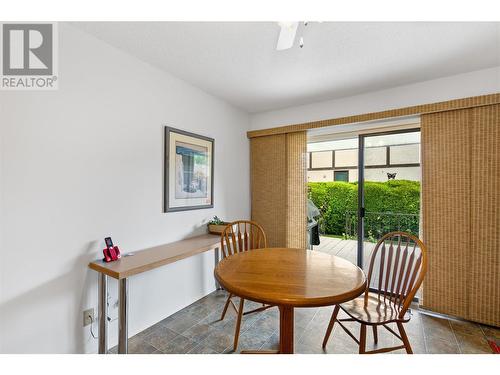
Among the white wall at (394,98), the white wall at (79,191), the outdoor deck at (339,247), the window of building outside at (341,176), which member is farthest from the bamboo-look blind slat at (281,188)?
the white wall at (79,191)

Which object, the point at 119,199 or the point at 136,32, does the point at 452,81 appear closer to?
the point at 136,32

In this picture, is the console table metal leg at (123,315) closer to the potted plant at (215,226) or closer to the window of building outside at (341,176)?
the potted plant at (215,226)

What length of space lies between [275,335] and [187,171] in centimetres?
177

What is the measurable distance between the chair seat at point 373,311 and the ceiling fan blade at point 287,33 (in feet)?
5.66

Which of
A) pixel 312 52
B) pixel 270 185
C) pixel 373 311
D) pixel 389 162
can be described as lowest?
pixel 373 311

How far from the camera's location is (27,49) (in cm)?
149

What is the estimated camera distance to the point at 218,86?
8.57 feet

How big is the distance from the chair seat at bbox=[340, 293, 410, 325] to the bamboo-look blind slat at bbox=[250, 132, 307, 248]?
1.48 metres

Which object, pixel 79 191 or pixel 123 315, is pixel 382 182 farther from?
pixel 79 191

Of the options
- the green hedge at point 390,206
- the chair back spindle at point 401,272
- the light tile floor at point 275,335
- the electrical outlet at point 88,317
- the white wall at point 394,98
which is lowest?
the light tile floor at point 275,335

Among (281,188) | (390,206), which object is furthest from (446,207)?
(281,188)

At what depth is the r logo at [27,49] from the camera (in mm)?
1422
